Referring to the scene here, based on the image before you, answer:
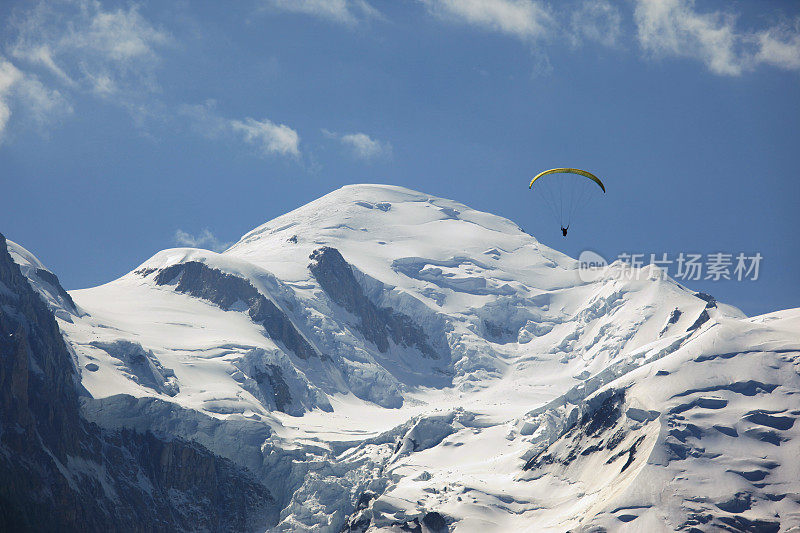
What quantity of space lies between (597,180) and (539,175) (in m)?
9.18

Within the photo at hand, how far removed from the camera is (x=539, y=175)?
181875 mm

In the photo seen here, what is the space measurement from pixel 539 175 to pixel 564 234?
416 inches

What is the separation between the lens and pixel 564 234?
184500 millimetres

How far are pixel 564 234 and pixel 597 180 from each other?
10786 millimetres

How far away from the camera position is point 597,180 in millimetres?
179125
